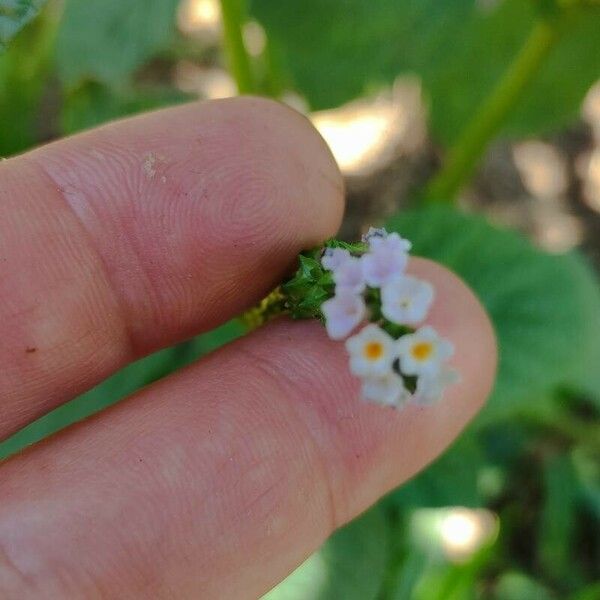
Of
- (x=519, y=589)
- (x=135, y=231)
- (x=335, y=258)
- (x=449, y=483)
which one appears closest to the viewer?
(x=335, y=258)

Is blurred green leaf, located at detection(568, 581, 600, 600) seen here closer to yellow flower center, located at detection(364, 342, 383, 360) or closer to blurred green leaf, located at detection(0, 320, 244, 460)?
blurred green leaf, located at detection(0, 320, 244, 460)

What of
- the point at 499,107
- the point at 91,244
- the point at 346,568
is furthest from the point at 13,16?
the point at 346,568

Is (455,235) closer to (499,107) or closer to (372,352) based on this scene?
(499,107)

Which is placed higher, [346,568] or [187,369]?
[187,369]

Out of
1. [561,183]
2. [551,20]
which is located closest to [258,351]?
[551,20]

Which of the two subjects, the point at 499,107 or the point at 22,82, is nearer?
the point at 499,107

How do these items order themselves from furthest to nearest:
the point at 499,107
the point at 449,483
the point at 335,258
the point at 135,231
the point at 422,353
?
the point at 449,483 < the point at 499,107 < the point at 135,231 < the point at 335,258 < the point at 422,353

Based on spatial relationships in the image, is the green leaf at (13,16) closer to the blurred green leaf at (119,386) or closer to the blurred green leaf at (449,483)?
the blurred green leaf at (119,386)

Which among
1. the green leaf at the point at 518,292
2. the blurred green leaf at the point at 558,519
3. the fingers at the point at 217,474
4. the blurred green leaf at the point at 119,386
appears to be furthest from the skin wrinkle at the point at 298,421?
the blurred green leaf at the point at 558,519
